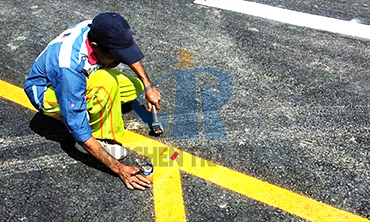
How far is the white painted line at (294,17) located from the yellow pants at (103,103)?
7.00 feet

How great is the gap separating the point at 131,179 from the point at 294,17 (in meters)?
2.84

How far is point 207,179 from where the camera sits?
3.20m

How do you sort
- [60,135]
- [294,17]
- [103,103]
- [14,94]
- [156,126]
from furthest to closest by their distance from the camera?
[294,17] → [14,94] → [60,135] → [156,126] → [103,103]

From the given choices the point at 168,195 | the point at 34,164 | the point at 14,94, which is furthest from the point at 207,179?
the point at 14,94

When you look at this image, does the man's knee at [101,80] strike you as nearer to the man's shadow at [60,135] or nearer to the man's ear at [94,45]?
the man's ear at [94,45]

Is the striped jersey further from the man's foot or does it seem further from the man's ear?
the man's foot

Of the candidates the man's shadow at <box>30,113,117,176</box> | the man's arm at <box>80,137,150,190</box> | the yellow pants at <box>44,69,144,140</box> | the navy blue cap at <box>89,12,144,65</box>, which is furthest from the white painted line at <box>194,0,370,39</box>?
the man's arm at <box>80,137,150,190</box>

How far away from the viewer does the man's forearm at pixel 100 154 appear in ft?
9.98

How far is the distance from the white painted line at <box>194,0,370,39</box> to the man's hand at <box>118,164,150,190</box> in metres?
2.66

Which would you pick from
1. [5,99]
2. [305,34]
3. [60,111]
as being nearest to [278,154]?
[60,111]

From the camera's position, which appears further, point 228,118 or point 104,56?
point 228,118

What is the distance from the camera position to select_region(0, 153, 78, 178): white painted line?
3326mm

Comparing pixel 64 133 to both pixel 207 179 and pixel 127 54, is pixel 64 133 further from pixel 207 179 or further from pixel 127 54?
pixel 207 179

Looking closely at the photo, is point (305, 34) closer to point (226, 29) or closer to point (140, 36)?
point (226, 29)
